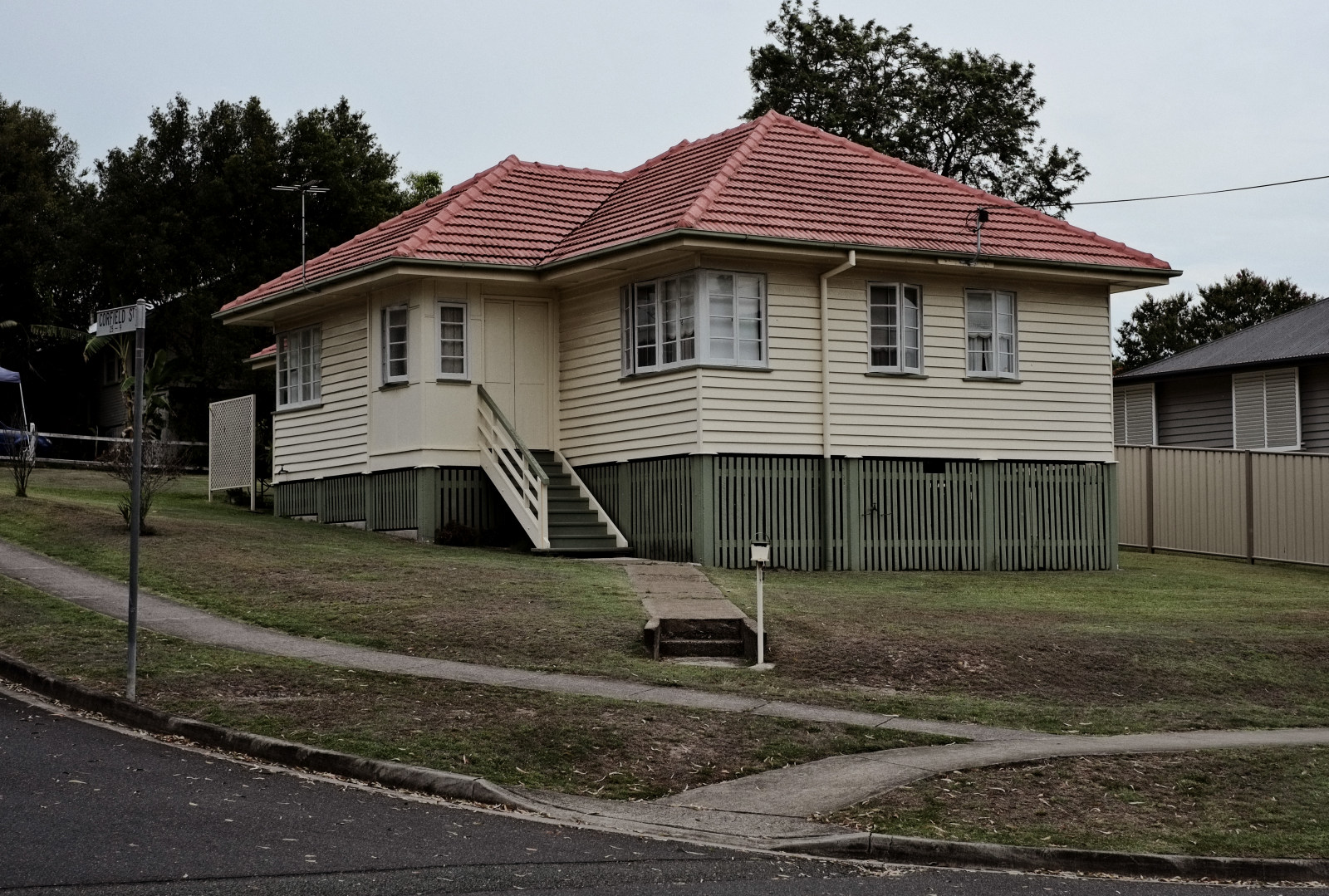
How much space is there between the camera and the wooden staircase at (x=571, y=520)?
22547mm

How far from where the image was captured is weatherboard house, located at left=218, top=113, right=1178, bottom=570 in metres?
21.9

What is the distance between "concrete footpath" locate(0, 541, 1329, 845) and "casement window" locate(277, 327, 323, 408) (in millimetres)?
9881

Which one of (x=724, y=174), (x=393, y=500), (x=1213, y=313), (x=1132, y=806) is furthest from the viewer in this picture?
(x=1213, y=313)

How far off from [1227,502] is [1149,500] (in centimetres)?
165

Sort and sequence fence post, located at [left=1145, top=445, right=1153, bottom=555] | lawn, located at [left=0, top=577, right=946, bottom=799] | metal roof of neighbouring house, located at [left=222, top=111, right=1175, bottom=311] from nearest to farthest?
1. lawn, located at [left=0, top=577, right=946, bottom=799]
2. metal roof of neighbouring house, located at [left=222, top=111, right=1175, bottom=311]
3. fence post, located at [left=1145, top=445, right=1153, bottom=555]

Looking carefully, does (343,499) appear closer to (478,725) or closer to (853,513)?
(853,513)

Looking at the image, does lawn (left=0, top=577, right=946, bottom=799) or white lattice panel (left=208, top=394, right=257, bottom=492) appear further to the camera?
white lattice panel (left=208, top=394, right=257, bottom=492)

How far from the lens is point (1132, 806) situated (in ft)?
33.4

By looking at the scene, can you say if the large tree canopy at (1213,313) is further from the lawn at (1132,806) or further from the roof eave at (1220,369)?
the lawn at (1132,806)

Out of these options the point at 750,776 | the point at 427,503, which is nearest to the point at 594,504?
the point at 427,503

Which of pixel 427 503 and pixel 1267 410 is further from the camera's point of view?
pixel 1267 410

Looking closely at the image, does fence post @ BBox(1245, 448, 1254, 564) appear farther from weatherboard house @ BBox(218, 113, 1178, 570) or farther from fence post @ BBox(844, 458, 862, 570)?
fence post @ BBox(844, 458, 862, 570)

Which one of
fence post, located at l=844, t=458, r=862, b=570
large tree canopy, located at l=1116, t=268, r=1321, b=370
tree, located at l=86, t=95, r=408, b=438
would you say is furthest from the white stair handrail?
large tree canopy, located at l=1116, t=268, r=1321, b=370

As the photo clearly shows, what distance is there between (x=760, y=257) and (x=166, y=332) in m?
30.8
